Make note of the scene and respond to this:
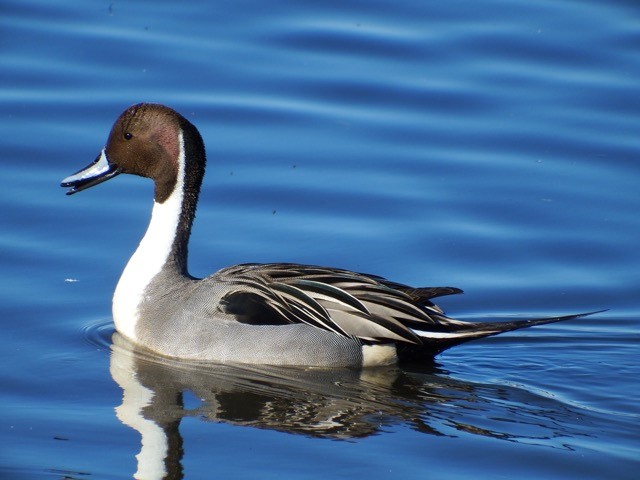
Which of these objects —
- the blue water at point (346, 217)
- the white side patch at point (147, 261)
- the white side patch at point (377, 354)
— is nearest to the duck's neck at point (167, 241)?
the white side patch at point (147, 261)

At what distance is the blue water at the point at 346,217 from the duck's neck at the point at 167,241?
276 mm

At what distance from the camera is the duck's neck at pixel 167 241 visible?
826 cm

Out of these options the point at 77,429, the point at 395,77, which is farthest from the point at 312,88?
the point at 77,429

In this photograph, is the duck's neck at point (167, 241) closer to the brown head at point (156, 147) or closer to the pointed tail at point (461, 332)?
the brown head at point (156, 147)

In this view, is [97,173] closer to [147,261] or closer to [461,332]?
[147,261]

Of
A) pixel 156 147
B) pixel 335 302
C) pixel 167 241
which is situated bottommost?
pixel 335 302

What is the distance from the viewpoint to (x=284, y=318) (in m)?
7.92

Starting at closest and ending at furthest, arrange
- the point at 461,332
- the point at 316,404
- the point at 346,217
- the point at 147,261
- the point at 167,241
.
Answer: the point at 316,404 < the point at 461,332 < the point at 147,261 < the point at 167,241 < the point at 346,217

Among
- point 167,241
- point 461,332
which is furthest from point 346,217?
point 461,332

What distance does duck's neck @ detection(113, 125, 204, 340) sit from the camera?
8.26m

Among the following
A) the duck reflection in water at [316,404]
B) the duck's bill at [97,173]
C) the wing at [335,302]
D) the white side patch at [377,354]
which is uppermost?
A: the duck's bill at [97,173]

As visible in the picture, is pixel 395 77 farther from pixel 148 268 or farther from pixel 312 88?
pixel 148 268

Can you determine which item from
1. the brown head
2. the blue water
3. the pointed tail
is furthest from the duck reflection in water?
the brown head

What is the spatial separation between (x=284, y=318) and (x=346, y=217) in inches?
81.9
